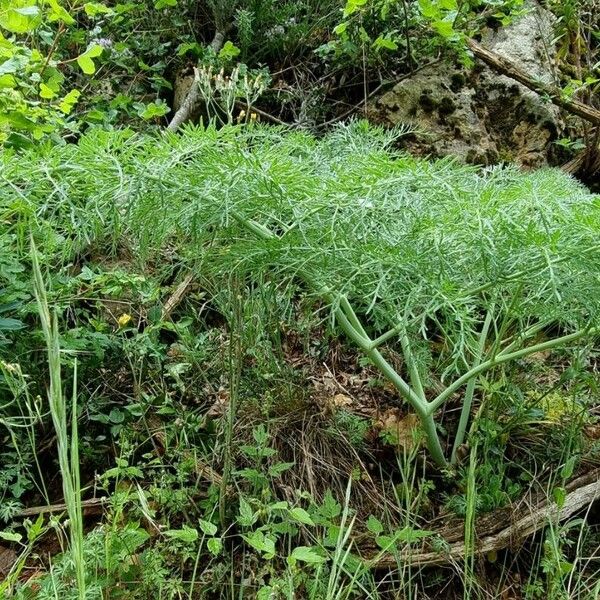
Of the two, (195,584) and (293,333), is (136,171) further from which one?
(293,333)

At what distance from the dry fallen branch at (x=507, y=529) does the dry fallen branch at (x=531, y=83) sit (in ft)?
6.14

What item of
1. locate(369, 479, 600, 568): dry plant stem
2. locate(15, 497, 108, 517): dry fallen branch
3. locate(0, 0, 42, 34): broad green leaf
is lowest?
locate(15, 497, 108, 517): dry fallen branch

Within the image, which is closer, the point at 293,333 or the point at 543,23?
the point at 293,333

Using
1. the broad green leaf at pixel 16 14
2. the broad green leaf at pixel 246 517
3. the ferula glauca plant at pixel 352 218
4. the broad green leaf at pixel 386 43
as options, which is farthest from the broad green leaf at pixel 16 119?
the broad green leaf at pixel 386 43

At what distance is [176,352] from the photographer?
2.12 m

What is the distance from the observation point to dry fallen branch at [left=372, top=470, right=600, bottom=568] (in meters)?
1.51

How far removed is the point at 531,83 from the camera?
9.37 feet

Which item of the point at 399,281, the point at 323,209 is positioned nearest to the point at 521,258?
the point at 399,281

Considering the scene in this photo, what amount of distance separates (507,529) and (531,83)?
2.08 metres

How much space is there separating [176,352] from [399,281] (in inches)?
44.2

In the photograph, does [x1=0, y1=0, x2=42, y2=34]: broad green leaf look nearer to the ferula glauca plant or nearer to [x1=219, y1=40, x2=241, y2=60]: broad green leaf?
the ferula glauca plant

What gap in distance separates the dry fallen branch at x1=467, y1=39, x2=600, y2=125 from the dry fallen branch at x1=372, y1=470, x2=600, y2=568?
73.7 inches

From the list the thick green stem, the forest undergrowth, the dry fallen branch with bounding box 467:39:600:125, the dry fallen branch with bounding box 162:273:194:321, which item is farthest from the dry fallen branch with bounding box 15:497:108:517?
the dry fallen branch with bounding box 467:39:600:125

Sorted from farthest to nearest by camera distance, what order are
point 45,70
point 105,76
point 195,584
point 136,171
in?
point 105,76 < point 45,70 < point 195,584 < point 136,171
